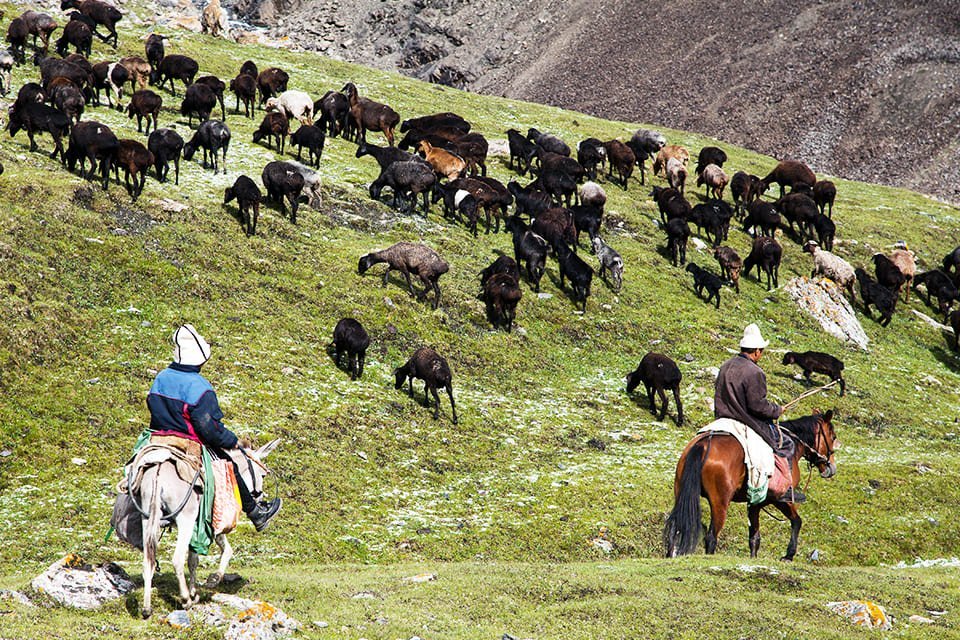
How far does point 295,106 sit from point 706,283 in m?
21.9

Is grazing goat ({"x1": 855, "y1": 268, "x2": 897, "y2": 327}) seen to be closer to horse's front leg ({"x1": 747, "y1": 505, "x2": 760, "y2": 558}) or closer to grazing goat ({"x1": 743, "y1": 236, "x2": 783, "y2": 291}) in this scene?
grazing goat ({"x1": 743, "y1": 236, "x2": 783, "y2": 291})

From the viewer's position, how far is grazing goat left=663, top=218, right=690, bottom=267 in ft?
117

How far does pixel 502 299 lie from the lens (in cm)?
2650

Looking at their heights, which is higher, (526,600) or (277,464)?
(526,600)

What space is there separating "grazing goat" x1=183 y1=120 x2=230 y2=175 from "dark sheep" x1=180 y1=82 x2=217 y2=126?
4273 mm

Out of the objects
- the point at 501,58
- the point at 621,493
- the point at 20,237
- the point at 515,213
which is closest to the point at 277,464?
the point at 621,493

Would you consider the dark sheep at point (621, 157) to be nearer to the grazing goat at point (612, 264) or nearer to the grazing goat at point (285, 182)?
the grazing goat at point (612, 264)

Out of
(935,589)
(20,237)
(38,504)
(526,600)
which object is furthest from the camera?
(20,237)

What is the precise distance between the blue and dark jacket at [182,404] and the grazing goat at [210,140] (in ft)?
79.9

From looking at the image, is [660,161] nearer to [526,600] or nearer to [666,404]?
[666,404]

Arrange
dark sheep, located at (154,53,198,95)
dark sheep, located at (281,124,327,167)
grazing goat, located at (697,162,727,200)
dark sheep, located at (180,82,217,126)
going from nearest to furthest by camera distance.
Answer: dark sheep, located at (281,124,327,167), dark sheep, located at (180,82,217,126), dark sheep, located at (154,53,198,95), grazing goat, located at (697,162,727,200)

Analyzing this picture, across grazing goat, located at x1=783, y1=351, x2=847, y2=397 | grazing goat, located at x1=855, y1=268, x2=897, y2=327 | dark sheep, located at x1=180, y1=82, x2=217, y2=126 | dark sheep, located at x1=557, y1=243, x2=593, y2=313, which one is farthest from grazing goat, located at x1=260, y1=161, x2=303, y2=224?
grazing goat, located at x1=855, y1=268, x2=897, y2=327

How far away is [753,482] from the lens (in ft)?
40.4

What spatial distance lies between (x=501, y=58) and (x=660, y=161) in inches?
2302
